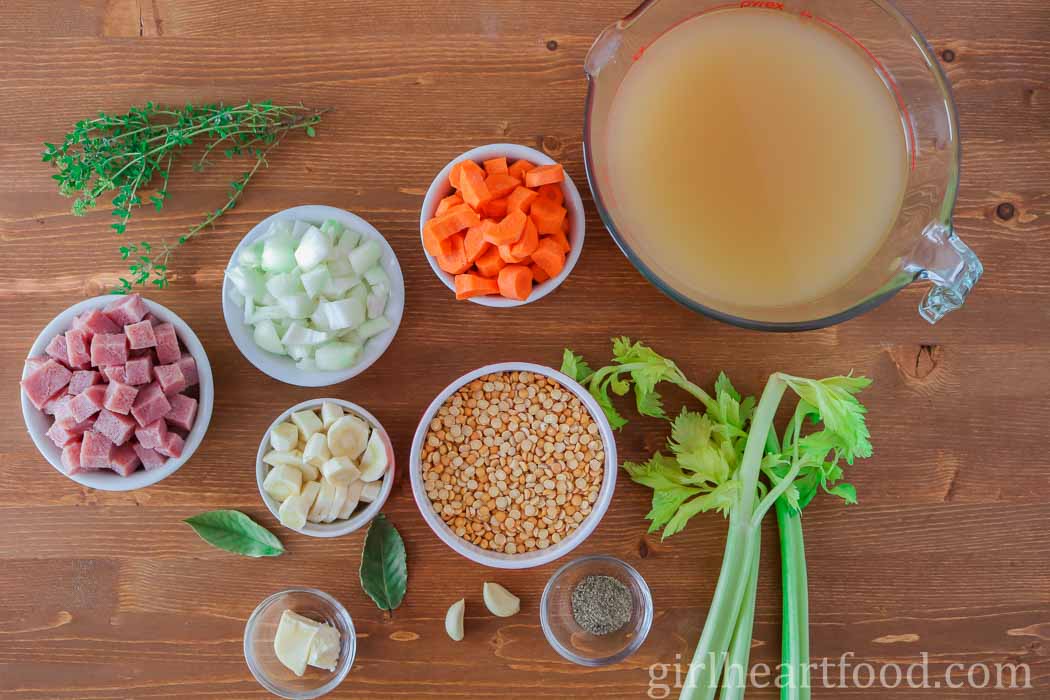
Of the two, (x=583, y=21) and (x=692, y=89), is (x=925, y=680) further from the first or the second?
(x=583, y=21)

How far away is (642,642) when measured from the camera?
160cm

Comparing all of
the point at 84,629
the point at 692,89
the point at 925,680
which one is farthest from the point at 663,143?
the point at 84,629

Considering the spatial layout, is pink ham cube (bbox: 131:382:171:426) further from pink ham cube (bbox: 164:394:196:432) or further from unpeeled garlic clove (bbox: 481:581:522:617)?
unpeeled garlic clove (bbox: 481:581:522:617)

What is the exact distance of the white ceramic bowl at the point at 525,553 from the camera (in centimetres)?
153

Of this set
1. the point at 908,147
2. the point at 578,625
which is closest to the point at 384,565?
the point at 578,625

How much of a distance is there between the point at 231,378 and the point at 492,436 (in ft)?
1.88

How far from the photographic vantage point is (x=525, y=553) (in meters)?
1.58

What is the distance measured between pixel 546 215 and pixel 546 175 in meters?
0.07

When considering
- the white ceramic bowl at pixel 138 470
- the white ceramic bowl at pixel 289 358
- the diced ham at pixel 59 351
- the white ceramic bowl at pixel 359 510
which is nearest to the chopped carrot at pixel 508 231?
the white ceramic bowl at pixel 289 358

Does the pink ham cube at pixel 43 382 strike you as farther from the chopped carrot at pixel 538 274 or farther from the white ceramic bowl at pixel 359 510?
the chopped carrot at pixel 538 274

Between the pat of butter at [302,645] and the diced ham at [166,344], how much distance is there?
565 mm

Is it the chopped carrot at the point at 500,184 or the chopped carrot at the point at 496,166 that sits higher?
the chopped carrot at the point at 496,166

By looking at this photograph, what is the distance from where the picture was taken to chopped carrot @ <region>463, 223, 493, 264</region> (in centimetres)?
145

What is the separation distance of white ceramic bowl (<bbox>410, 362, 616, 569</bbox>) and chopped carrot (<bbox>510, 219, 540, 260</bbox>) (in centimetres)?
24
